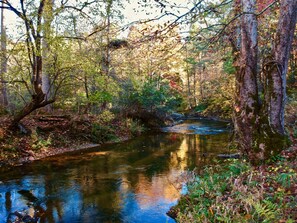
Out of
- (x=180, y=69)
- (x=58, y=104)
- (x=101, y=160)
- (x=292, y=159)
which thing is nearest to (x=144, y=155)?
(x=101, y=160)

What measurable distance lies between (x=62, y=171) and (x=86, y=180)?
1493mm

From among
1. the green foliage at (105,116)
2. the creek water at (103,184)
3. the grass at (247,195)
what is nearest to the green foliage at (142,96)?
the green foliage at (105,116)

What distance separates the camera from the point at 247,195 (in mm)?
4969

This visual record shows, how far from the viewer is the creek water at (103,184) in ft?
21.5

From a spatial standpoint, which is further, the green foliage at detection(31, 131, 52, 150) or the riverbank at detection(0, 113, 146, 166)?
the green foliage at detection(31, 131, 52, 150)

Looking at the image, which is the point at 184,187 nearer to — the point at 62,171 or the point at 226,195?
the point at 226,195

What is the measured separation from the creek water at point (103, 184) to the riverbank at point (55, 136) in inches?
38.3

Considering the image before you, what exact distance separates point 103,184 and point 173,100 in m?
15.7

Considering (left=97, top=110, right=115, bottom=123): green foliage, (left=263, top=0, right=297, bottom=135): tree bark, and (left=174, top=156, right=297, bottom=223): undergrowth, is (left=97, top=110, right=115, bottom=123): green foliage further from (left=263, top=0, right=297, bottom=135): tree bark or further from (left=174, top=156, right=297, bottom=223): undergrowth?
(left=263, top=0, right=297, bottom=135): tree bark

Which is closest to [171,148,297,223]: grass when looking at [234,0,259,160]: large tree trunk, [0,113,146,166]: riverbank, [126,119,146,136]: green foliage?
[234,0,259,160]: large tree trunk

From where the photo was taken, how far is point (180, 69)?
127ft

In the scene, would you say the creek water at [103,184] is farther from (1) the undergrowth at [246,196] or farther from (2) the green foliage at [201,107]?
(2) the green foliage at [201,107]

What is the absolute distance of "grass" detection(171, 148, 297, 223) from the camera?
14.1ft

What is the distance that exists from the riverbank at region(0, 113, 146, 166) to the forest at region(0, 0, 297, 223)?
55 mm
